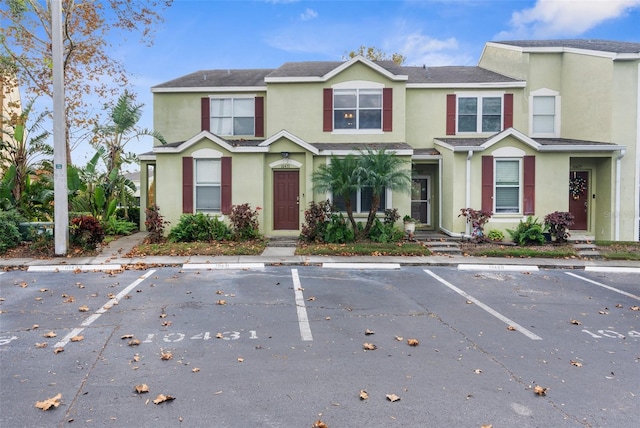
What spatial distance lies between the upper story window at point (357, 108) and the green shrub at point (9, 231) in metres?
11.4

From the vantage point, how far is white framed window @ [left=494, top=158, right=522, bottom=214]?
47.8 feet

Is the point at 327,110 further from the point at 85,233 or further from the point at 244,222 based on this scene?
the point at 85,233

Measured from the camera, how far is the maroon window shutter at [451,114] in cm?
1666

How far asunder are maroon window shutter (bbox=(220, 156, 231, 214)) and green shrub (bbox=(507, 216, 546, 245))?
9.96 metres

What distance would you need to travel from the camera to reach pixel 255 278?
9.12m

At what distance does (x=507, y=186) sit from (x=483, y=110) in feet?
12.8

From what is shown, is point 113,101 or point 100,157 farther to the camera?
point 113,101

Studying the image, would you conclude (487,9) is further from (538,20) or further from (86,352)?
(86,352)

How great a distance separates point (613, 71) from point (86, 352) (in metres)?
17.5

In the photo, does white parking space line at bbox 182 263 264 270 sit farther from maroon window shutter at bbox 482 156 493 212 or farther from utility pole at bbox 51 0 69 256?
maroon window shutter at bbox 482 156 493 212

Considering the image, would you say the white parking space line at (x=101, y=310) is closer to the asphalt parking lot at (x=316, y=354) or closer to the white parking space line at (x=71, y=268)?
the asphalt parking lot at (x=316, y=354)

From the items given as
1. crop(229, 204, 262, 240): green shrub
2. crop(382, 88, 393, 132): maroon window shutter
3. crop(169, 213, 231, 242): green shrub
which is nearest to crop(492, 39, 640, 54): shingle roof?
crop(382, 88, 393, 132): maroon window shutter

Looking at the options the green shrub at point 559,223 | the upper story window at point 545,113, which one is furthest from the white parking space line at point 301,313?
the upper story window at point 545,113

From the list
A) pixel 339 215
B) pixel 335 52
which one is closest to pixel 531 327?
pixel 339 215
